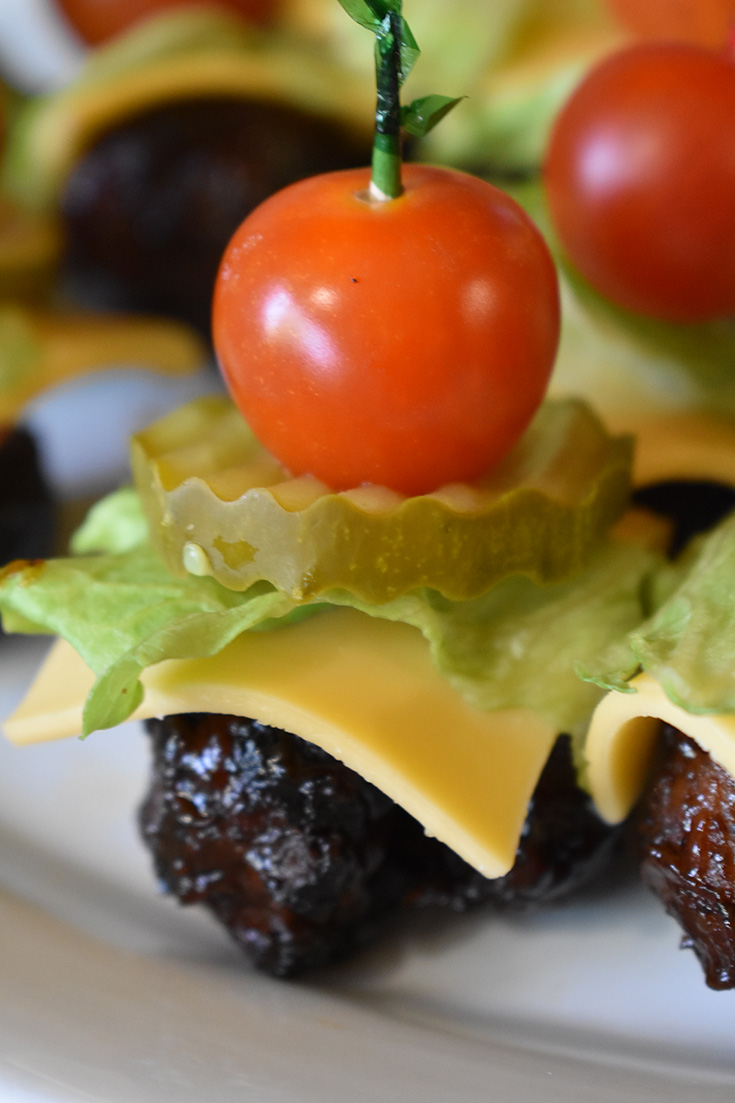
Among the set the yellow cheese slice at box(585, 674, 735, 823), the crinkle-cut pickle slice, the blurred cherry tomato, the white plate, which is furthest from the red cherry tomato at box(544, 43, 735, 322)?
the blurred cherry tomato

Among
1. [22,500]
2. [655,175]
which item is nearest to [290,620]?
[655,175]

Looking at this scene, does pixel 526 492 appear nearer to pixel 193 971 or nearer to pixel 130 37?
pixel 193 971

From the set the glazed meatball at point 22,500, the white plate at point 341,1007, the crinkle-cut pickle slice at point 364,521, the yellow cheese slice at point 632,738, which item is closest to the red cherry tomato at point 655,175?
the crinkle-cut pickle slice at point 364,521

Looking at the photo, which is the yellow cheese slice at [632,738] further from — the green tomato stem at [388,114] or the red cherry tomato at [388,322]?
the green tomato stem at [388,114]

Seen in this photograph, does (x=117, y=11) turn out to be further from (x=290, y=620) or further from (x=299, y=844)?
(x=299, y=844)

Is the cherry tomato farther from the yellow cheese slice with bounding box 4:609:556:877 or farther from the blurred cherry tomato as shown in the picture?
the yellow cheese slice with bounding box 4:609:556:877

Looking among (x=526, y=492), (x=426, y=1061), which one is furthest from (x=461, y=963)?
(x=526, y=492)
